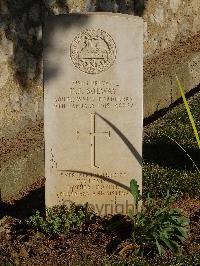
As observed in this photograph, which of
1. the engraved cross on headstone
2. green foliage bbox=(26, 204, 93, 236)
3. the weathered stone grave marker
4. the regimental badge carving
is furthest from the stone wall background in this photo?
the regimental badge carving

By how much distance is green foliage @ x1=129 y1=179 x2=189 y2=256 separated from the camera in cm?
415

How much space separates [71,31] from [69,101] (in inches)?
20.2

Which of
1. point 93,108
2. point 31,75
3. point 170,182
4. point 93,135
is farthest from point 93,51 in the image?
point 31,75

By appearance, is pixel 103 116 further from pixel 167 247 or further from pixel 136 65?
pixel 167 247

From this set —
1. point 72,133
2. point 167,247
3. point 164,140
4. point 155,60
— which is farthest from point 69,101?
point 155,60

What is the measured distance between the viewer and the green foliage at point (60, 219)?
4.44 meters

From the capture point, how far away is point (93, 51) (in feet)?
14.2

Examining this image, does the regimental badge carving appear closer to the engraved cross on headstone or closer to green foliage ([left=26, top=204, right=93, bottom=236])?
the engraved cross on headstone

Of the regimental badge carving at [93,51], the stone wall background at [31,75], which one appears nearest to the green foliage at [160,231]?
the regimental badge carving at [93,51]

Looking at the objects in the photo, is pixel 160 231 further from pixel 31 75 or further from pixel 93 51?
Result: pixel 31 75

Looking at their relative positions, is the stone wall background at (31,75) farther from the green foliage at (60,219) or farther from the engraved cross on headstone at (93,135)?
the engraved cross on headstone at (93,135)

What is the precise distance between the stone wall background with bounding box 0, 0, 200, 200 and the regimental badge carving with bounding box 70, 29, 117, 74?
148 cm

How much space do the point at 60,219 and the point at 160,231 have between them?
0.80m

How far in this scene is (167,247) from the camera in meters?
4.21
